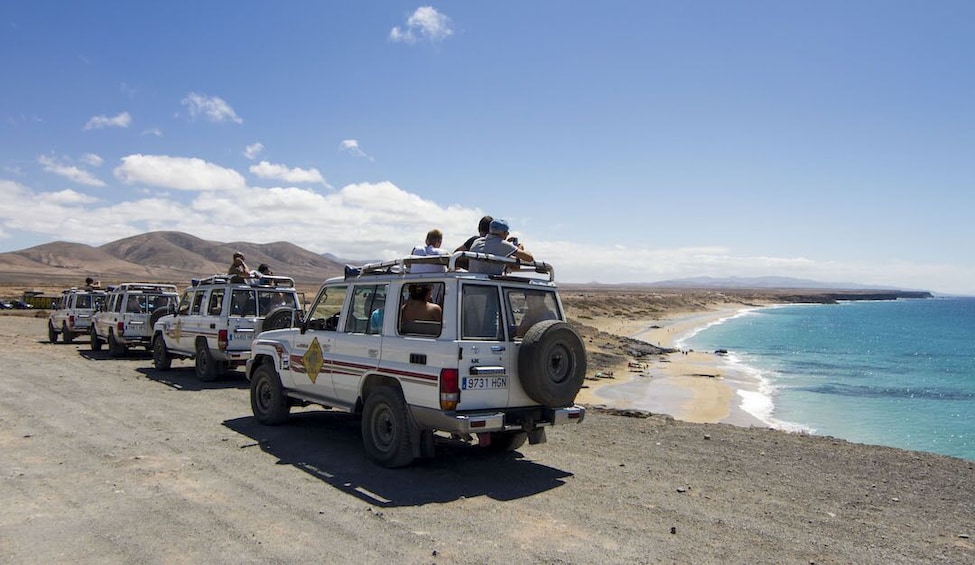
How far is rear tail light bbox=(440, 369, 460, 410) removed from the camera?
22.4 feet

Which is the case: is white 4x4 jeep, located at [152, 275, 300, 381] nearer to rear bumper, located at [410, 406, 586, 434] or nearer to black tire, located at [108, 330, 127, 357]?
black tire, located at [108, 330, 127, 357]

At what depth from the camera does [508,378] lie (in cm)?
721

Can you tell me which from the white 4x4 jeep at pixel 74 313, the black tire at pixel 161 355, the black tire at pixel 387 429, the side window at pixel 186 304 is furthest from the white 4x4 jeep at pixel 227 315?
the white 4x4 jeep at pixel 74 313

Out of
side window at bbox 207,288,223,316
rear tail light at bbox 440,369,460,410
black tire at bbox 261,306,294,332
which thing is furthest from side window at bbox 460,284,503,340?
side window at bbox 207,288,223,316

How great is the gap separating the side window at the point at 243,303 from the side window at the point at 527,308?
26.5ft

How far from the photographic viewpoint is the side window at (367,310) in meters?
8.10

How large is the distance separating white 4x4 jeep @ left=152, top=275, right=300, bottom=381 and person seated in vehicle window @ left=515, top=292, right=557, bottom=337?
22.7 feet

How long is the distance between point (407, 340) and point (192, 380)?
9276 millimetres

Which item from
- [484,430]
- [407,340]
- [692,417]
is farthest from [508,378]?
[692,417]

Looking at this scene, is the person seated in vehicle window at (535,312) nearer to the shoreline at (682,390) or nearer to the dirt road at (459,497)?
the dirt road at (459,497)

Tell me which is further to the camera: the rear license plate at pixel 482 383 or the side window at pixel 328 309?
the side window at pixel 328 309

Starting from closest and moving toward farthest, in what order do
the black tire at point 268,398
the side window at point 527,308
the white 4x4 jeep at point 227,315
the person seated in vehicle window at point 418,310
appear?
1. the side window at point 527,308
2. the person seated in vehicle window at point 418,310
3. the black tire at point 268,398
4. the white 4x4 jeep at point 227,315

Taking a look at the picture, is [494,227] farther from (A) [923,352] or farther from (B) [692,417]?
(A) [923,352]

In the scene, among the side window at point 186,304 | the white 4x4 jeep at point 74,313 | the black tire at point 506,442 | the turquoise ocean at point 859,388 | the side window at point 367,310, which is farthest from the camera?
the white 4x4 jeep at point 74,313
